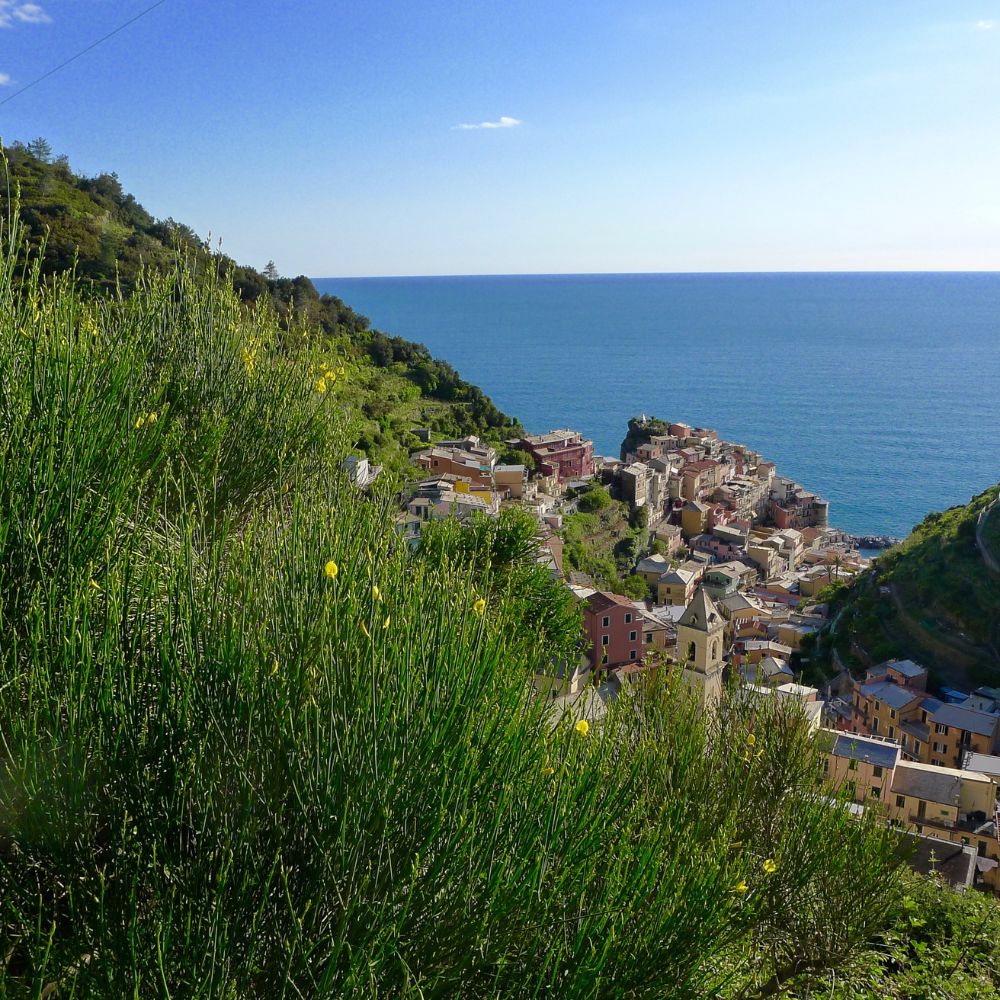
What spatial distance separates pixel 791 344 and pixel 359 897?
120340 mm

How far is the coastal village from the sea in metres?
8.49

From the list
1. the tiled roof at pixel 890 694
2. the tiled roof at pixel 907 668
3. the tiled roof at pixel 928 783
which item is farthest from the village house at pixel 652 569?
the tiled roof at pixel 928 783

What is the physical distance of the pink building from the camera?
18453 mm

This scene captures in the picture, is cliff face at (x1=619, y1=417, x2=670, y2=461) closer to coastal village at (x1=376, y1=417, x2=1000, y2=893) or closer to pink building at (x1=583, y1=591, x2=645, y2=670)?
coastal village at (x1=376, y1=417, x2=1000, y2=893)

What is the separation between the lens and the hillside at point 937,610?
23594 mm

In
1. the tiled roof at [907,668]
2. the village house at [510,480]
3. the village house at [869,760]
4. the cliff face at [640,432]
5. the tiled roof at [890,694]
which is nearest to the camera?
the village house at [869,760]

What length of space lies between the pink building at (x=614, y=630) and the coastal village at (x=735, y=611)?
0.11ft

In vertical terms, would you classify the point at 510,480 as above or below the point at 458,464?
below

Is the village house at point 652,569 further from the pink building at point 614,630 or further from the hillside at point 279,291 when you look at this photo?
the pink building at point 614,630

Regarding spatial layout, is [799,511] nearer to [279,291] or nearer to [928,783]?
[279,291]

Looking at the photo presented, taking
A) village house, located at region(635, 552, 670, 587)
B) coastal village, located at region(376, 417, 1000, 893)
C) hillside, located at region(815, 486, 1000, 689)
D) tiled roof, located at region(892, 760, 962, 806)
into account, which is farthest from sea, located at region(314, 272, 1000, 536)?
tiled roof, located at region(892, 760, 962, 806)

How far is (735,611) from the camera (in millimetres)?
29531

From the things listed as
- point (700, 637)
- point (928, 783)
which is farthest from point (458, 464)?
point (928, 783)

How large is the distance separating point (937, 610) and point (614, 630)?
1254cm
